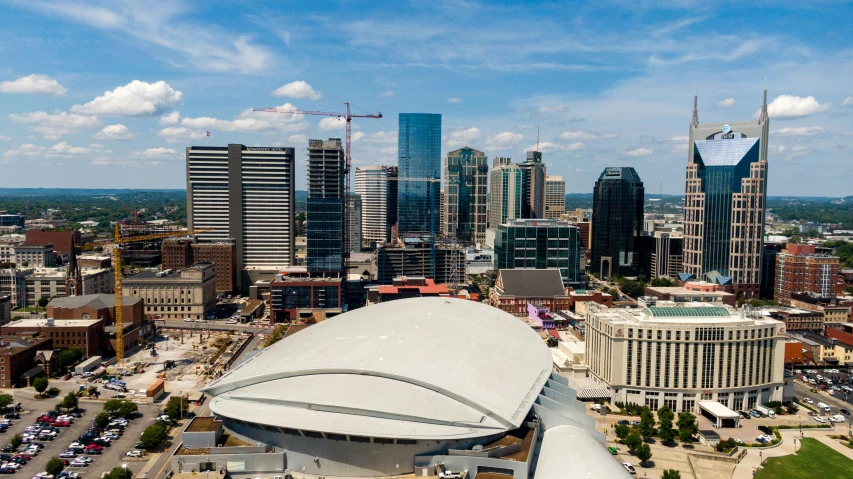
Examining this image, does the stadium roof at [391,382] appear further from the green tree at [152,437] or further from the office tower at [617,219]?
the office tower at [617,219]

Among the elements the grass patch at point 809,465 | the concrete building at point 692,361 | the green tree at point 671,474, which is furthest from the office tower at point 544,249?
the green tree at point 671,474

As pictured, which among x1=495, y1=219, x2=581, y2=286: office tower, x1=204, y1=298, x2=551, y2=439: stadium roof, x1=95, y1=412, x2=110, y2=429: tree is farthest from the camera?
x1=495, y1=219, x2=581, y2=286: office tower

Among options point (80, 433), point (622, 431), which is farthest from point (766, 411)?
point (80, 433)

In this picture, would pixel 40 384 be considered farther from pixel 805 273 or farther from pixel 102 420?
pixel 805 273

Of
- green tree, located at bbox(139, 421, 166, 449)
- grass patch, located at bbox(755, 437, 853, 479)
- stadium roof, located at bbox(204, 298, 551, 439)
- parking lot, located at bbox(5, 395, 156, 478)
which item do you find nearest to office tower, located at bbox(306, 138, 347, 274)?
parking lot, located at bbox(5, 395, 156, 478)

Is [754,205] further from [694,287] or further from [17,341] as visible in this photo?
[17,341]

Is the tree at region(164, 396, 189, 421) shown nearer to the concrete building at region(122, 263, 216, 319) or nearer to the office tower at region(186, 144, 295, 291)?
the concrete building at region(122, 263, 216, 319)
